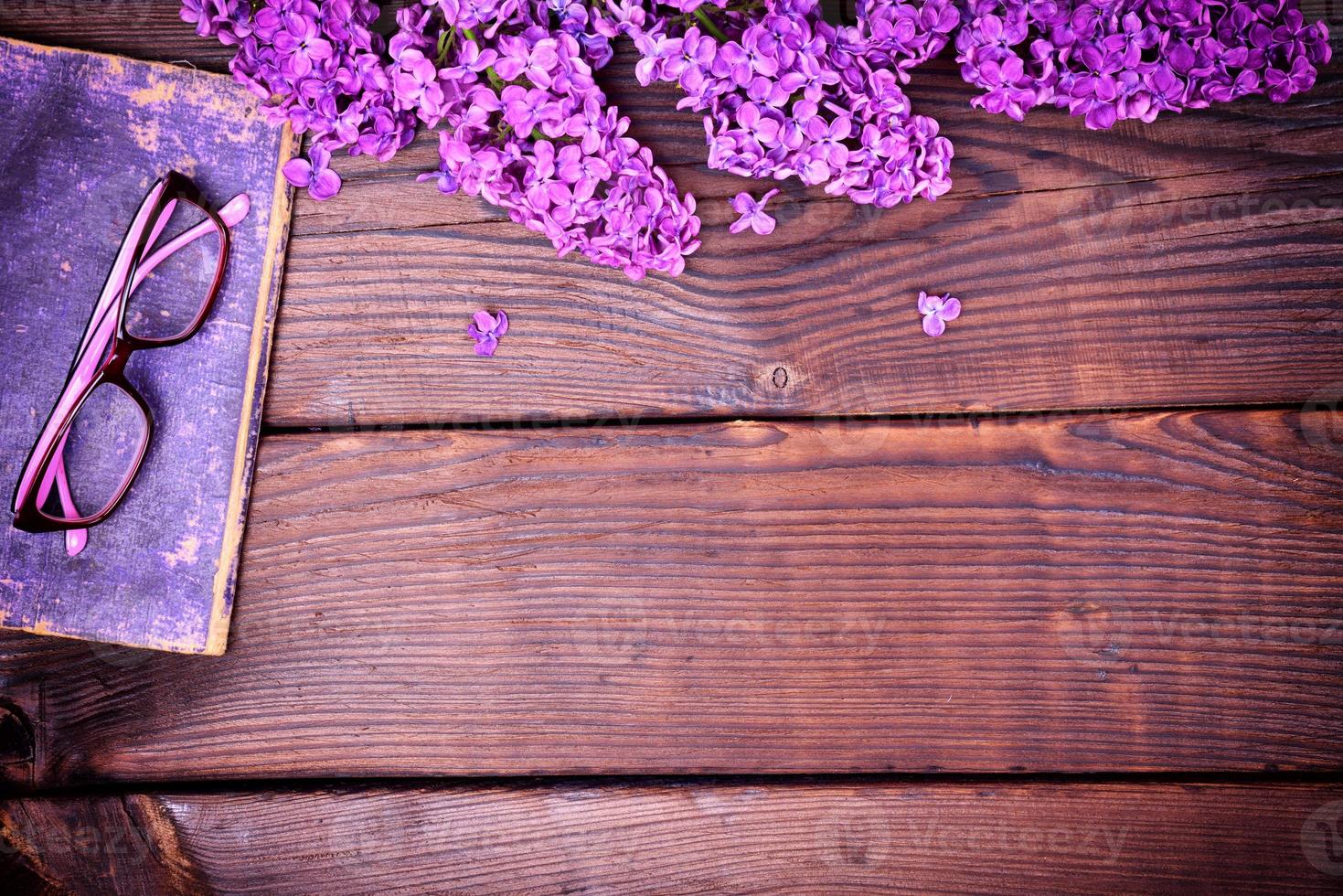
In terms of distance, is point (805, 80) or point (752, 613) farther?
point (752, 613)

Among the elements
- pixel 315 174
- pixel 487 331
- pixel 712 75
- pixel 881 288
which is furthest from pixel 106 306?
pixel 881 288

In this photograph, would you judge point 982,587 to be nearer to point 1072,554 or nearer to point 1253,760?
point 1072,554

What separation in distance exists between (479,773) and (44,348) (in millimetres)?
516

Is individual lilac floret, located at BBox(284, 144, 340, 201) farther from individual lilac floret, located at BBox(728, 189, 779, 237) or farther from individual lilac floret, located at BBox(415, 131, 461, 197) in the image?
individual lilac floret, located at BBox(728, 189, 779, 237)

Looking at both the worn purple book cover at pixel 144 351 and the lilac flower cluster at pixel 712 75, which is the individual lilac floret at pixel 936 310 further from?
the worn purple book cover at pixel 144 351

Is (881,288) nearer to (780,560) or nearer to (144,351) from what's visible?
(780,560)

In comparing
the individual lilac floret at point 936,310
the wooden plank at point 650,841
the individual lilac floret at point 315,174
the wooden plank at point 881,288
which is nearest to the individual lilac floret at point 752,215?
the wooden plank at point 881,288

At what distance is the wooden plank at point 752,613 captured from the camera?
686mm

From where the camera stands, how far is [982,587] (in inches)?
27.2

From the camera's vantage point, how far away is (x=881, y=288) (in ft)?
2.24

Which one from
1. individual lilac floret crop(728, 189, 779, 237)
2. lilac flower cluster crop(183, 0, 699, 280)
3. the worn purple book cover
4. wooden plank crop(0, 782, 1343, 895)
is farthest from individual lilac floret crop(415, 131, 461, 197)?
wooden plank crop(0, 782, 1343, 895)

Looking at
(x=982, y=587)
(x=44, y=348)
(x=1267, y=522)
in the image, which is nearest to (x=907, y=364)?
(x=982, y=587)

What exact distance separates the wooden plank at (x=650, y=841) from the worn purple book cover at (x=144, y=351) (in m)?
0.18

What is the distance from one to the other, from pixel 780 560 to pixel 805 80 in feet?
1.27
